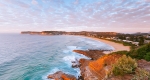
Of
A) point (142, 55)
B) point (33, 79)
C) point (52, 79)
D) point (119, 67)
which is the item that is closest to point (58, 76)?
point (52, 79)

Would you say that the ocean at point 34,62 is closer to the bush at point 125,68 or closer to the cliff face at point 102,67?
the cliff face at point 102,67

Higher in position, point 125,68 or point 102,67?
point 125,68

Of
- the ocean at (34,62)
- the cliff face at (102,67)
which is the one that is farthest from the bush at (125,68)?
the ocean at (34,62)

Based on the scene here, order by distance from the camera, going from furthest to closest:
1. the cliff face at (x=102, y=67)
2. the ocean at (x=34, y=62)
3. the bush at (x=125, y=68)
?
the ocean at (x=34, y=62)
the cliff face at (x=102, y=67)
the bush at (x=125, y=68)

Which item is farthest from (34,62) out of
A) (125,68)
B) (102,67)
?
(125,68)

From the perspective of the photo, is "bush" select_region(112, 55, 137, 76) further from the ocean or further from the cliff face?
the ocean

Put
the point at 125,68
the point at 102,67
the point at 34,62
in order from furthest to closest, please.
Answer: the point at 34,62 → the point at 102,67 → the point at 125,68

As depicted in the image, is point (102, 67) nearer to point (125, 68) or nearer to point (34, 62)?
point (125, 68)

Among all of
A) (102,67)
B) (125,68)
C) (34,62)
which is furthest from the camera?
(34,62)

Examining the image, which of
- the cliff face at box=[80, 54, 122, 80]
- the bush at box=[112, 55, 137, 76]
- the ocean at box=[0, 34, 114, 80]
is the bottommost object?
the ocean at box=[0, 34, 114, 80]

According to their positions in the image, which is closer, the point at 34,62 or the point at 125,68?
the point at 125,68

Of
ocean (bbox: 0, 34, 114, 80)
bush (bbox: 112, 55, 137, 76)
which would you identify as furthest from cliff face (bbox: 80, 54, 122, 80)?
bush (bbox: 112, 55, 137, 76)
